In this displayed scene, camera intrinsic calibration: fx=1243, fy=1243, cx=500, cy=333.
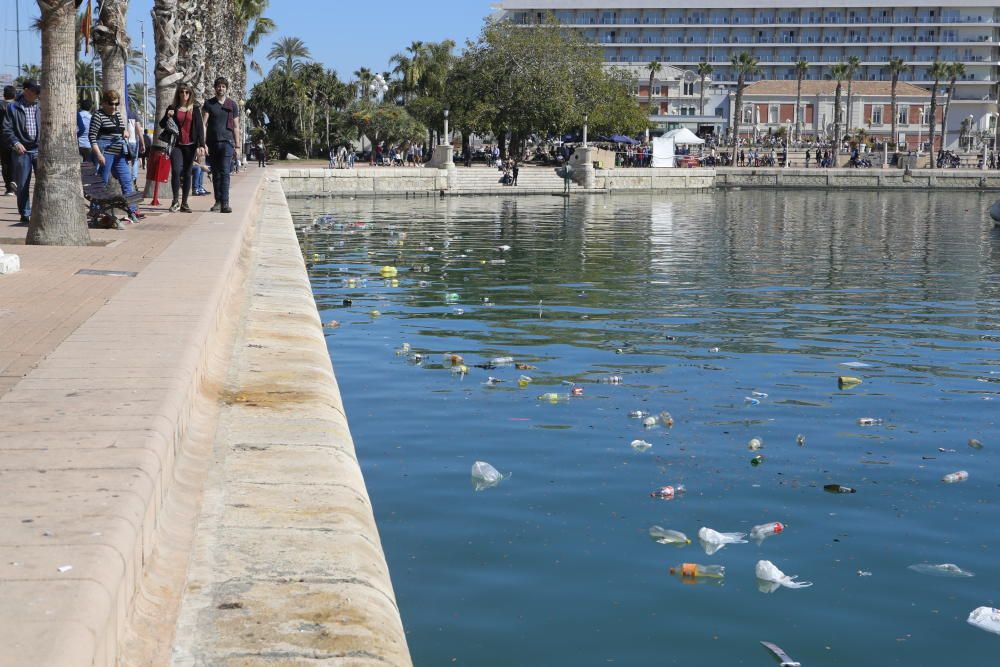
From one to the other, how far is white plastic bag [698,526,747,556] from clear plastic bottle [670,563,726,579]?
0.90 ft

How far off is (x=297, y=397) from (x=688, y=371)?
6032 mm

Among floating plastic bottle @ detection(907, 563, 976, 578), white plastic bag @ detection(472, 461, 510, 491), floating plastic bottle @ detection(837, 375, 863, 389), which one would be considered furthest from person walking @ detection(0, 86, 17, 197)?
floating plastic bottle @ detection(907, 563, 976, 578)

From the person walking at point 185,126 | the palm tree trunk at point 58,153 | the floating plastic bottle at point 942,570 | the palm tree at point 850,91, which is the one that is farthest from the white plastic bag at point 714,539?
the palm tree at point 850,91

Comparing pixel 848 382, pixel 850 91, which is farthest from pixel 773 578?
pixel 850 91

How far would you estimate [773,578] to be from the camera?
6051 mm

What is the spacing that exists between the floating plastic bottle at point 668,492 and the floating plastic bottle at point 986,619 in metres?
2.16

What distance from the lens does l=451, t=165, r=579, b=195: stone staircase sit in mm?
60000

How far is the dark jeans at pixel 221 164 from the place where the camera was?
1681 cm

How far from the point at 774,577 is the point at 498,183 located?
56.2 metres

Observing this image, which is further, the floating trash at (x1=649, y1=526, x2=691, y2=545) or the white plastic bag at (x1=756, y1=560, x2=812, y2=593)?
the floating trash at (x1=649, y1=526, x2=691, y2=545)

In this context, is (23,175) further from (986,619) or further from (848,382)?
(986,619)

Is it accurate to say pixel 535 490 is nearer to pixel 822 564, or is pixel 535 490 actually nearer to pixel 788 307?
pixel 822 564

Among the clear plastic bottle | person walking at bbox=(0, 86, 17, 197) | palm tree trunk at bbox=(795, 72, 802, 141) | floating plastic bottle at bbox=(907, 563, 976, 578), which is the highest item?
palm tree trunk at bbox=(795, 72, 802, 141)

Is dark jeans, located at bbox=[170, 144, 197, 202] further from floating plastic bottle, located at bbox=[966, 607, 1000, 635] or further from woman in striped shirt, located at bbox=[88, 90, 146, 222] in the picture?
floating plastic bottle, located at bbox=[966, 607, 1000, 635]
